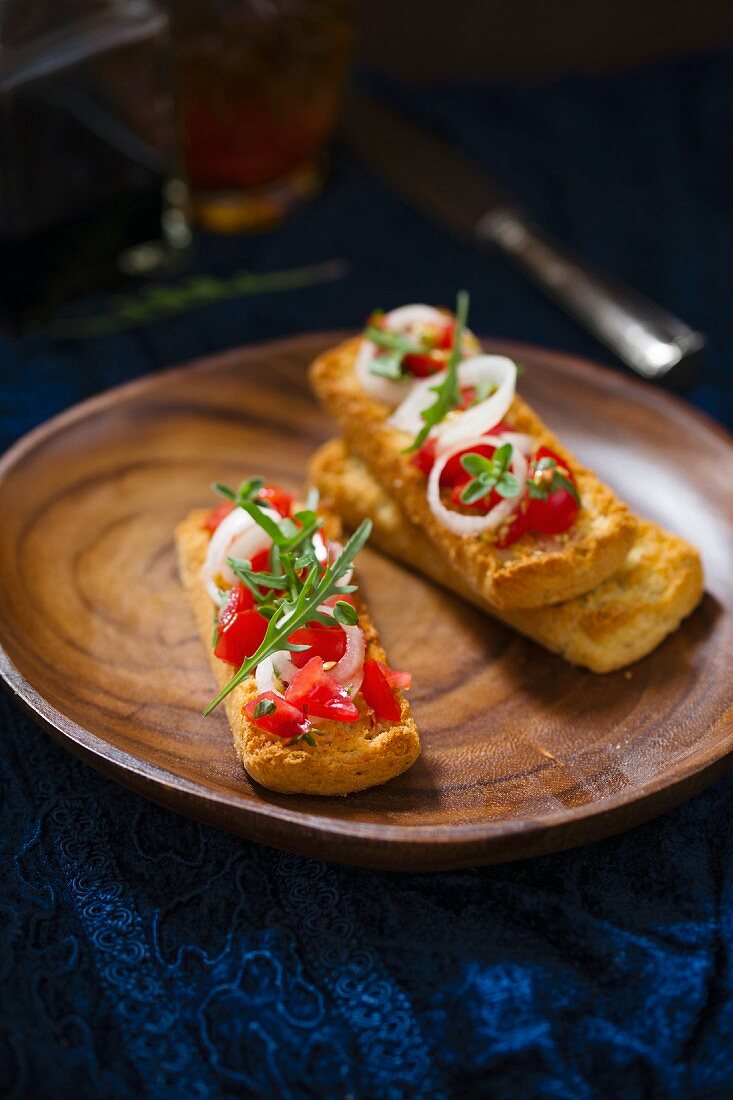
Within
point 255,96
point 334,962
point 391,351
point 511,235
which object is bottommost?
point 334,962

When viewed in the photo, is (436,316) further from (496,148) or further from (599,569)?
(496,148)

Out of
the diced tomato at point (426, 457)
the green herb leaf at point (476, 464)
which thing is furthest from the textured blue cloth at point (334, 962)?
the diced tomato at point (426, 457)

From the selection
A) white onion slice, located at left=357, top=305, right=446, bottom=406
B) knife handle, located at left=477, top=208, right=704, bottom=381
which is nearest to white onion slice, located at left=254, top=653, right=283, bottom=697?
white onion slice, located at left=357, top=305, right=446, bottom=406

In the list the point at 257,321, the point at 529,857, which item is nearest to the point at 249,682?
the point at 529,857

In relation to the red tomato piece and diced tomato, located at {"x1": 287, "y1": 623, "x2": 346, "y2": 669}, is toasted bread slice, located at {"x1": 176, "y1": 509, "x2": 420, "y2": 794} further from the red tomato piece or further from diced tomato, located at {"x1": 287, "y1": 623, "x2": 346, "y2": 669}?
diced tomato, located at {"x1": 287, "y1": 623, "x2": 346, "y2": 669}

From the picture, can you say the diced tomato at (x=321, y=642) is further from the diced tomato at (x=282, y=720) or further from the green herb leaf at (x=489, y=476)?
the green herb leaf at (x=489, y=476)

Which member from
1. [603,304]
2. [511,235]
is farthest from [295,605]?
[511,235]

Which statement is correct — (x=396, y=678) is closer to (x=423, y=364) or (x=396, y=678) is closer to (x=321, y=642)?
(x=321, y=642)
